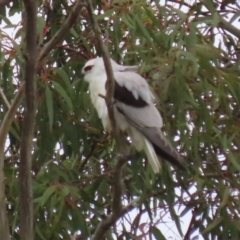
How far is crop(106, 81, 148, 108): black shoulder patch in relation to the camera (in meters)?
3.46

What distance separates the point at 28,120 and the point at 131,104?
887 millimetres

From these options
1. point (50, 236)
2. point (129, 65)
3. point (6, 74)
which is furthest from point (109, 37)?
point (50, 236)

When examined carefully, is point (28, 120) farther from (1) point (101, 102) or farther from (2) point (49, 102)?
(1) point (101, 102)

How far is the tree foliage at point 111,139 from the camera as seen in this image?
3199mm

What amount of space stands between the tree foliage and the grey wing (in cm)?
5

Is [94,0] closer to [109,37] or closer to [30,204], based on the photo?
[109,37]

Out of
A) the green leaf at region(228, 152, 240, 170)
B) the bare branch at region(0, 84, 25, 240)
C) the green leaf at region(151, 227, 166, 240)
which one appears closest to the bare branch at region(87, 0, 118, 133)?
the bare branch at region(0, 84, 25, 240)

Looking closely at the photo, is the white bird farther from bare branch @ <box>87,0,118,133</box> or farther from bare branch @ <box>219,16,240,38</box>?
bare branch @ <box>219,16,240,38</box>

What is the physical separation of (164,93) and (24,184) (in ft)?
2.58

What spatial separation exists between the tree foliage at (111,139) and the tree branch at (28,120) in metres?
0.40

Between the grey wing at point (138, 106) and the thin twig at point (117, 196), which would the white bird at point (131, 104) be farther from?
the thin twig at point (117, 196)

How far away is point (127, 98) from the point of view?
3.46 meters

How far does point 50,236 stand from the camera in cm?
343

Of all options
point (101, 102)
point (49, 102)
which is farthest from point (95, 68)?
point (49, 102)
